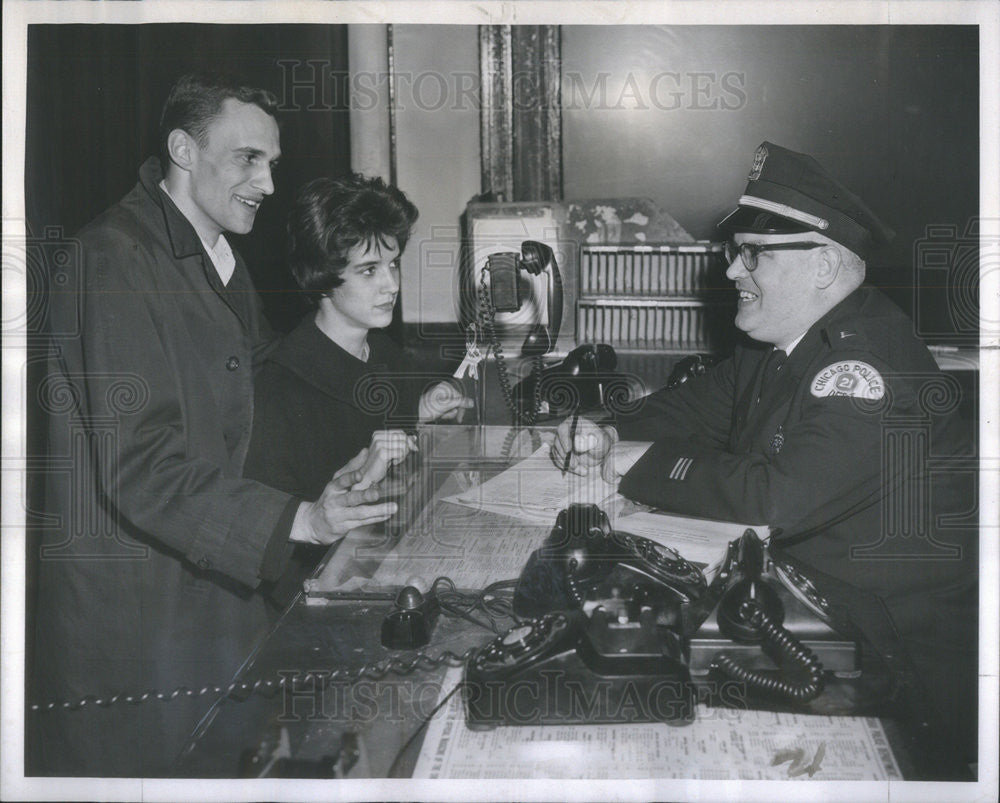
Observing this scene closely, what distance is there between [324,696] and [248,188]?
2.85 feet

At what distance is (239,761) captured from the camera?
37.6 inches

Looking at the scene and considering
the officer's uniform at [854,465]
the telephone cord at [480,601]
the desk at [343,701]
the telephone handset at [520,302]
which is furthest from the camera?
the telephone handset at [520,302]

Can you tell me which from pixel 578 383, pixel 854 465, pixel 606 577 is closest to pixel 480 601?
pixel 606 577

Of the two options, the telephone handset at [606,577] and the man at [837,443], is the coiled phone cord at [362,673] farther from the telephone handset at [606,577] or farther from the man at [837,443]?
the man at [837,443]

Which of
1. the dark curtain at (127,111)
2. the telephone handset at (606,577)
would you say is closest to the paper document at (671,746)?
the telephone handset at (606,577)

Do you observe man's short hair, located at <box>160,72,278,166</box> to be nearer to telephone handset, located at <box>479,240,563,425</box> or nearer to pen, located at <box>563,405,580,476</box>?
telephone handset, located at <box>479,240,563,425</box>

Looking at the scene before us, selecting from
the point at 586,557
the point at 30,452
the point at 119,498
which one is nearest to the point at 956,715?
the point at 586,557

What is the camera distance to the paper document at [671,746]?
950 millimetres

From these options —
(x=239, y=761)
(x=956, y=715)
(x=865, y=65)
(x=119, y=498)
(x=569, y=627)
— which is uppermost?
(x=865, y=65)

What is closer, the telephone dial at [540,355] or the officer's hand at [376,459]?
the officer's hand at [376,459]

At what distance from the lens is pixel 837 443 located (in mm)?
1332

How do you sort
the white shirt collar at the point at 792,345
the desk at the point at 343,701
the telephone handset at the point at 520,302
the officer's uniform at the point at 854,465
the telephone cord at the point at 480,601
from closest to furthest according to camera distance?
1. the desk at the point at 343,701
2. the telephone cord at the point at 480,601
3. the officer's uniform at the point at 854,465
4. the white shirt collar at the point at 792,345
5. the telephone handset at the point at 520,302

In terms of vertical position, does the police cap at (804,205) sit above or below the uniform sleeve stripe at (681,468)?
above

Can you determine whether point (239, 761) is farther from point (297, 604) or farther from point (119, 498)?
point (119, 498)
